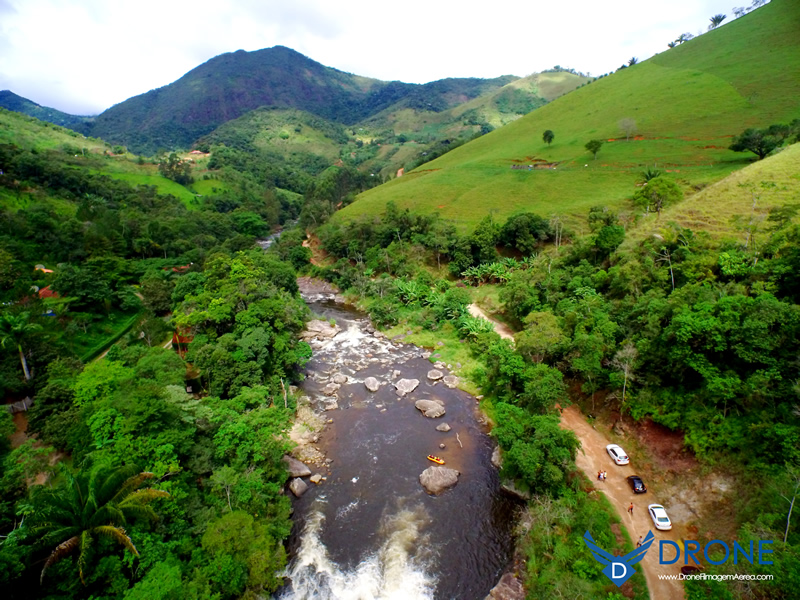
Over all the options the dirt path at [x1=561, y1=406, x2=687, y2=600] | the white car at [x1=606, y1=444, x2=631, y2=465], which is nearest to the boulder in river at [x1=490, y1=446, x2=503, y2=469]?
the dirt path at [x1=561, y1=406, x2=687, y2=600]

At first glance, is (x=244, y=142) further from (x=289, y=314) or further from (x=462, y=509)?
(x=462, y=509)

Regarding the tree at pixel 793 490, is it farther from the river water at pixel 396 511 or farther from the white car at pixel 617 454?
the river water at pixel 396 511

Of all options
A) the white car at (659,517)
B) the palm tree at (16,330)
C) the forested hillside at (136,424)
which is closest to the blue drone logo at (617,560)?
the white car at (659,517)

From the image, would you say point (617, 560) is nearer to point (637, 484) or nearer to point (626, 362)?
point (637, 484)

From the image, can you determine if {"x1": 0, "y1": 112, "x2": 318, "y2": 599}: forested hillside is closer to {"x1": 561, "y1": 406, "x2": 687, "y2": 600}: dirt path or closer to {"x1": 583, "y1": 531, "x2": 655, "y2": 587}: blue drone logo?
{"x1": 583, "y1": 531, "x2": 655, "y2": 587}: blue drone logo

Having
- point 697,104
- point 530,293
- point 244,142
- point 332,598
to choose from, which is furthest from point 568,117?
point 244,142
